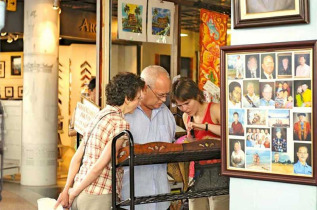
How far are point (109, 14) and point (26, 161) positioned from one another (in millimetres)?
4560

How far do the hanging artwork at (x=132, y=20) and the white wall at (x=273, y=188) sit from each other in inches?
149

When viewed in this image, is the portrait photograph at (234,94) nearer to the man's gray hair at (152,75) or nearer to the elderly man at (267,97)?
the elderly man at (267,97)

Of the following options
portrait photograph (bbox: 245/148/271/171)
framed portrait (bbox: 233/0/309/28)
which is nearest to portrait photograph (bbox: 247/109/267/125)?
portrait photograph (bbox: 245/148/271/171)

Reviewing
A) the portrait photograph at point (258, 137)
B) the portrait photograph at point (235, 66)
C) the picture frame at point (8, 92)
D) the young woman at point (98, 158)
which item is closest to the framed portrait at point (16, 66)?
the picture frame at point (8, 92)

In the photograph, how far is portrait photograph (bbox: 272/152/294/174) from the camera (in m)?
2.19

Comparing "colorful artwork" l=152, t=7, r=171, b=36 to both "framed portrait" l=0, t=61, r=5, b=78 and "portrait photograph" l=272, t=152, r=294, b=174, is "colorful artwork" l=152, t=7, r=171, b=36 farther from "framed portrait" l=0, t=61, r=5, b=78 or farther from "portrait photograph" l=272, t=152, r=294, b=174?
"framed portrait" l=0, t=61, r=5, b=78

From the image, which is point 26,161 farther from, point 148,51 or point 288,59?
point 288,59

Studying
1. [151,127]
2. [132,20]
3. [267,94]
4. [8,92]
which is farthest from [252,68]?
[8,92]

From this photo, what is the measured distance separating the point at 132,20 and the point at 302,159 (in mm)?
4205

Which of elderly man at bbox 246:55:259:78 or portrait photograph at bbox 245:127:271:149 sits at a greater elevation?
elderly man at bbox 246:55:259:78

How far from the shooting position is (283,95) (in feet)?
7.22

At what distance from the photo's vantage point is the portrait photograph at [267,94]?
7.31 ft

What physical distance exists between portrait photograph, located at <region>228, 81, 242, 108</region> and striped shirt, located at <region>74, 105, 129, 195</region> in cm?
88

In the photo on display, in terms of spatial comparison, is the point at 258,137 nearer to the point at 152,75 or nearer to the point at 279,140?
the point at 279,140
